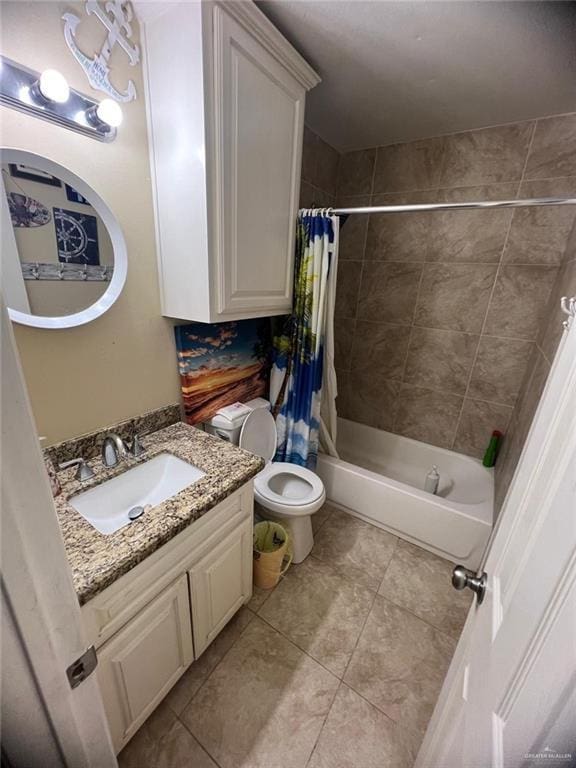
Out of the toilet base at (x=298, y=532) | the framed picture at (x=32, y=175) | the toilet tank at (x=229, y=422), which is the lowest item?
the toilet base at (x=298, y=532)

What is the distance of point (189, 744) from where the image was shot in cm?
107

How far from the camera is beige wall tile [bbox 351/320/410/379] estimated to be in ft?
7.55

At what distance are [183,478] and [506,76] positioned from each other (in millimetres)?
2172

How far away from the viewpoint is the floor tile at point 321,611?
135 cm

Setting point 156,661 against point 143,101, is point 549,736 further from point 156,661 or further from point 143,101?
point 143,101

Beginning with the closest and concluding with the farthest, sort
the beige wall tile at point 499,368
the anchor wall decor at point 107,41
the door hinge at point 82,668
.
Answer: the door hinge at point 82,668 < the anchor wall decor at point 107,41 < the beige wall tile at point 499,368

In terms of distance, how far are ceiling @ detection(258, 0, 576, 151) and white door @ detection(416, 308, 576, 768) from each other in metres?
1.26

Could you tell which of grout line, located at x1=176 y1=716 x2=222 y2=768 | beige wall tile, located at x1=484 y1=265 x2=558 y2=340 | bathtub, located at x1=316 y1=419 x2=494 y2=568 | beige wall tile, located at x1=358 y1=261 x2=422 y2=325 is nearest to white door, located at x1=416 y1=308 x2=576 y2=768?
grout line, located at x1=176 y1=716 x2=222 y2=768

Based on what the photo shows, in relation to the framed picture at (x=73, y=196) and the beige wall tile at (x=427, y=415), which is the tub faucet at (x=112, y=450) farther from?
the beige wall tile at (x=427, y=415)

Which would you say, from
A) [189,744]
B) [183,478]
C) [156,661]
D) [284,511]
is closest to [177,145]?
[183,478]

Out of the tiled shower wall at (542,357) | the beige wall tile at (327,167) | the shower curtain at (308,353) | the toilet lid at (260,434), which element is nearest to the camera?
the tiled shower wall at (542,357)

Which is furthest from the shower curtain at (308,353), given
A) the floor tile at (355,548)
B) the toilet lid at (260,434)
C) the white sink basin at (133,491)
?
the white sink basin at (133,491)

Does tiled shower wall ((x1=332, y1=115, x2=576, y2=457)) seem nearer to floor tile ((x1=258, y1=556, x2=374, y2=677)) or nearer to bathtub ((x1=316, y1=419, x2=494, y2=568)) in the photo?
bathtub ((x1=316, y1=419, x2=494, y2=568))

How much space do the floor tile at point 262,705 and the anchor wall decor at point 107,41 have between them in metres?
2.18
